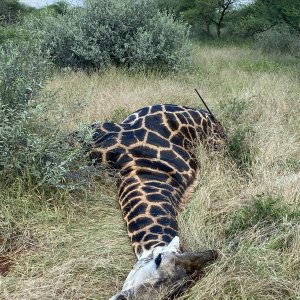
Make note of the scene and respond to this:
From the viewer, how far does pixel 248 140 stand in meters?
4.77

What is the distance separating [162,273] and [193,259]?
8.7 inches

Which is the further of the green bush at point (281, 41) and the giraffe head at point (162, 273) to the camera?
the green bush at point (281, 41)

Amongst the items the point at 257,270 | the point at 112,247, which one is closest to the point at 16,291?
the point at 112,247

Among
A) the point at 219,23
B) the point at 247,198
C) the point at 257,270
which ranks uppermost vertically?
the point at 257,270

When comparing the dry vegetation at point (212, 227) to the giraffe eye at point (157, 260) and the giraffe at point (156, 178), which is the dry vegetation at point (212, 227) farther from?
the giraffe eye at point (157, 260)

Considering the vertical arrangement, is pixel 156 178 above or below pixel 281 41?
above

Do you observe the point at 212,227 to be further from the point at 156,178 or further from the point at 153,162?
the point at 153,162

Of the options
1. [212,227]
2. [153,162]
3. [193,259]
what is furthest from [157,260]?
[153,162]

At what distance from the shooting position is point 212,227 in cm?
351

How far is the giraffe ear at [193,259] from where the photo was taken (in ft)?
8.93

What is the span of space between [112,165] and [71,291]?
1.46 meters

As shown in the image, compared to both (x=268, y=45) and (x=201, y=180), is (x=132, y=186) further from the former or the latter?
(x=268, y=45)

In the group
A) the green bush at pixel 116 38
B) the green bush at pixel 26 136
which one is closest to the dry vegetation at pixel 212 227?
the green bush at pixel 26 136

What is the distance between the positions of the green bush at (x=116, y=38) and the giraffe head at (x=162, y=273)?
6095 millimetres
